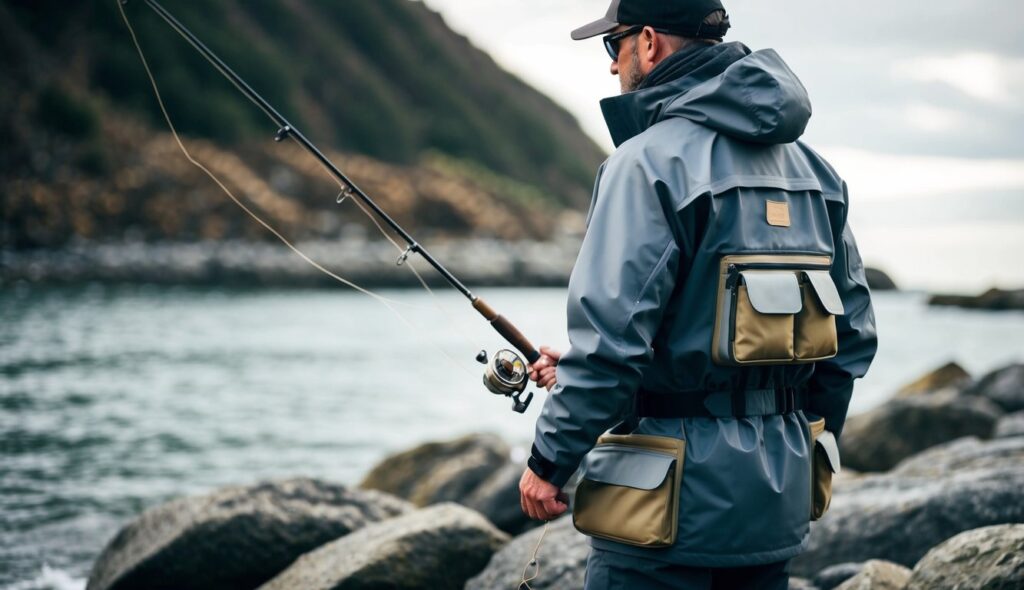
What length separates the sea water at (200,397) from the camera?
10516 mm

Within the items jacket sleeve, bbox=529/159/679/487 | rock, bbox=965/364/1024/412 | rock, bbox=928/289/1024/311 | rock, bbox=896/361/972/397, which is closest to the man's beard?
jacket sleeve, bbox=529/159/679/487

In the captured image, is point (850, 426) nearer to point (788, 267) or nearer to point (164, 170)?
point (788, 267)

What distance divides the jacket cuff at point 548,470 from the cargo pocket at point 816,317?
2.34 ft

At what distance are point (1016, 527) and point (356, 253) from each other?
57716 mm

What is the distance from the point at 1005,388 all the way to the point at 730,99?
12.1 m

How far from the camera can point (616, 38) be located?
9.36 ft

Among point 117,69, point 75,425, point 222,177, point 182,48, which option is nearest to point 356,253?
point 222,177

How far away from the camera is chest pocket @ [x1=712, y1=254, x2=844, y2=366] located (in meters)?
2.56

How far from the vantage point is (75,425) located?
14.8 meters

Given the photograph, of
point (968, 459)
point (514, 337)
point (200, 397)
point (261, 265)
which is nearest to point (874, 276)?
point (968, 459)

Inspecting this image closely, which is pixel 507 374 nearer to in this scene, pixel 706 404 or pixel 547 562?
pixel 706 404

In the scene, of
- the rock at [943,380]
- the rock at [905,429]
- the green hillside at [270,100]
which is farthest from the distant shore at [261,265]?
the rock at [905,429]

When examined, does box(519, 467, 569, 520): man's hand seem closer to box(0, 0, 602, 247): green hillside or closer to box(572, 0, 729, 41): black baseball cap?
box(572, 0, 729, 41): black baseball cap

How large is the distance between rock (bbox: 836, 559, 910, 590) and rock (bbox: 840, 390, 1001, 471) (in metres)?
5.67
